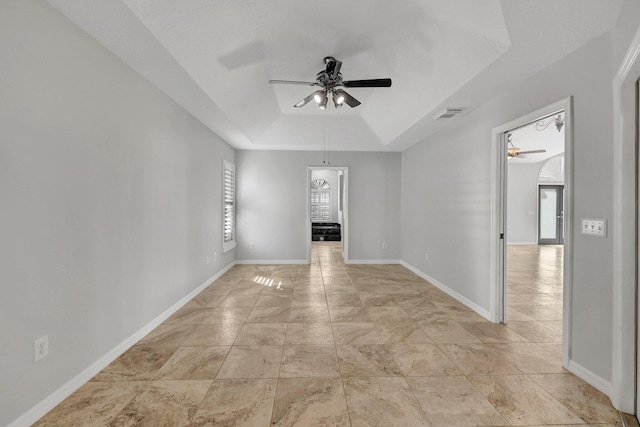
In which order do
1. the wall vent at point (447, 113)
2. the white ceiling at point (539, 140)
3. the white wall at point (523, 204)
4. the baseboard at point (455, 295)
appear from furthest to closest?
the white wall at point (523, 204) < the white ceiling at point (539, 140) < the wall vent at point (447, 113) < the baseboard at point (455, 295)

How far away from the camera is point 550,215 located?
29.3ft

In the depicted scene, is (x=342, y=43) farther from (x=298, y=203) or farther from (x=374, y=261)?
(x=374, y=261)

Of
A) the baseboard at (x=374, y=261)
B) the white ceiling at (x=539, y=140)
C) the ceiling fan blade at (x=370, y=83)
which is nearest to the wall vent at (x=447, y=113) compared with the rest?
the ceiling fan blade at (x=370, y=83)

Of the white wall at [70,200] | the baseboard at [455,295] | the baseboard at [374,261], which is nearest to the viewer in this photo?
the white wall at [70,200]

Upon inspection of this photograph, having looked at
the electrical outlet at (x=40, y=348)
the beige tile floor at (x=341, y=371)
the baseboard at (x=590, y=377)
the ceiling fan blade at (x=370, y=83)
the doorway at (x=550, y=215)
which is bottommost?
the beige tile floor at (x=341, y=371)

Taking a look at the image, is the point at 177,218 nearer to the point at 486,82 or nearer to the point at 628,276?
the point at 486,82

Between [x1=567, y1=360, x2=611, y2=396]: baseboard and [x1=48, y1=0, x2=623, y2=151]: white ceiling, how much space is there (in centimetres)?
236

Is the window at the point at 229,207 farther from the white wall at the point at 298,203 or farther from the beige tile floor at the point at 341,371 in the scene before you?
the beige tile floor at the point at 341,371

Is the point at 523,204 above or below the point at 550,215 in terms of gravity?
above

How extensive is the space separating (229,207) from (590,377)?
5224 mm

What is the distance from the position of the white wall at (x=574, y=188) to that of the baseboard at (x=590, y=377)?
0.01m

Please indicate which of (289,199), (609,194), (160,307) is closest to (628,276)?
(609,194)

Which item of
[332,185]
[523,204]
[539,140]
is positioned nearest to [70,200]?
[539,140]

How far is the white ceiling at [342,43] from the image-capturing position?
5.77ft
